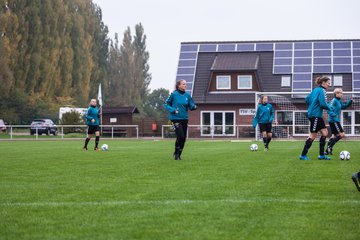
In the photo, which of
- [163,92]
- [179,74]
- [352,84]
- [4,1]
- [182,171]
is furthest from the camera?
[163,92]

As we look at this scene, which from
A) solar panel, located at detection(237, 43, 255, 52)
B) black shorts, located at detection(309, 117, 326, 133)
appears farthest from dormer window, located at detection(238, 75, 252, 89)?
black shorts, located at detection(309, 117, 326, 133)

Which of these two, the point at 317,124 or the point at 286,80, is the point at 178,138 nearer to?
the point at 317,124

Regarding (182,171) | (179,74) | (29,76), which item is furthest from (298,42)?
(182,171)

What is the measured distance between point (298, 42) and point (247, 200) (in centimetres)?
4892

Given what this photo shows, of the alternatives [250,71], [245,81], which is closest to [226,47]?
[250,71]

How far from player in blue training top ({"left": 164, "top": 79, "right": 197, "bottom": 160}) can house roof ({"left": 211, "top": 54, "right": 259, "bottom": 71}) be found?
123 feet

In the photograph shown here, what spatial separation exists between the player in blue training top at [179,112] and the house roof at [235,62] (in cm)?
3741

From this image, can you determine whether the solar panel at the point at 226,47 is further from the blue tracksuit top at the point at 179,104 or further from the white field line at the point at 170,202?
the white field line at the point at 170,202

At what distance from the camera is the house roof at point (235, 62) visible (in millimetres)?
53750

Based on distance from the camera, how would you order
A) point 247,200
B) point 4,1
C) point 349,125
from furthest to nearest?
point 4,1 → point 349,125 → point 247,200

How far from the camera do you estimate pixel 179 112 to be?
16.4m

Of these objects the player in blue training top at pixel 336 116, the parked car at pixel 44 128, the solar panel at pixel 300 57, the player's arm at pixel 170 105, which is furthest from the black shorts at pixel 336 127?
the parked car at pixel 44 128

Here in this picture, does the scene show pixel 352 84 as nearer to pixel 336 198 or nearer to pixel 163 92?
pixel 336 198

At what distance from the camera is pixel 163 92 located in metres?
115
